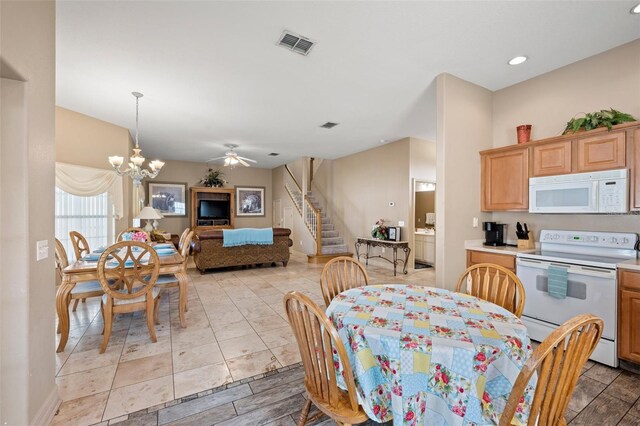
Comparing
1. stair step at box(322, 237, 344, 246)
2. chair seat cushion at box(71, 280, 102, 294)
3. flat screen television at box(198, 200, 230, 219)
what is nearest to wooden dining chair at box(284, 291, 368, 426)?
chair seat cushion at box(71, 280, 102, 294)

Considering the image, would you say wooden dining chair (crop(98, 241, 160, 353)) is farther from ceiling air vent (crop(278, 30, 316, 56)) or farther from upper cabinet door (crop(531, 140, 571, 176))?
upper cabinet door (crop(531, 140, 571, 176))

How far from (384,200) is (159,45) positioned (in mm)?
5175

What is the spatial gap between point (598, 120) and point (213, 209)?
362 inches

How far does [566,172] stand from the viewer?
111 inches

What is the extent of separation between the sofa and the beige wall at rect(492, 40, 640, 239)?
4446 millimetres

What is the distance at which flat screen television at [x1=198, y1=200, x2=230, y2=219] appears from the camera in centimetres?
903

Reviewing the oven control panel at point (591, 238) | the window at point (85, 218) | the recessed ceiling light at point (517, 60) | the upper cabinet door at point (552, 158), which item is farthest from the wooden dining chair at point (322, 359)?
the window at point (85, 218)

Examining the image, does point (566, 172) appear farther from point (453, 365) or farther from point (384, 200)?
point (384, 200)

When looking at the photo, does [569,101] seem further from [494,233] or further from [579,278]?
[579,278]

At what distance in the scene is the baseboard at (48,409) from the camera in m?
1.64

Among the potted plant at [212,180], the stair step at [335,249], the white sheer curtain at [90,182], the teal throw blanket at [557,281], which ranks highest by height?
the potted plant at [212,180]

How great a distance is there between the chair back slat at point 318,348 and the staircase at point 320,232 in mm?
5602

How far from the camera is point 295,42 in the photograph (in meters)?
2.62

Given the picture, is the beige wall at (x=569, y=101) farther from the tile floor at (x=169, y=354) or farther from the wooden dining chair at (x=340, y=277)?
the tile floor at (x=169, y=354)
